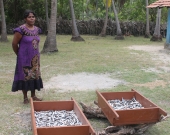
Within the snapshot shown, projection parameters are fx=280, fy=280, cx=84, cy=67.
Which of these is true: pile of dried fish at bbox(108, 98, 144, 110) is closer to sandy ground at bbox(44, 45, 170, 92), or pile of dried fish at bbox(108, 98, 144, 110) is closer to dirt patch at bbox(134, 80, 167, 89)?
sandy ground at bbox(44, 45, 170, 92)

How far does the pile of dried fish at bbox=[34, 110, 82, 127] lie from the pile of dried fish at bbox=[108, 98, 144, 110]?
0.73 metres

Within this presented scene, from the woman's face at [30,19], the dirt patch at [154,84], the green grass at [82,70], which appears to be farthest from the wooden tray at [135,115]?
the dirt patch at [154,84]

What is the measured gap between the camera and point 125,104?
15.1 ft

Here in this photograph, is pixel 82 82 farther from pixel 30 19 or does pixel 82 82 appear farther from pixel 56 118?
pixel 56 118

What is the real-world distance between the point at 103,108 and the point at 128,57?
23.8 feet

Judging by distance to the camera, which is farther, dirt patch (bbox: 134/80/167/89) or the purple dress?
dirt patch (bbox: 134/80/167/89)

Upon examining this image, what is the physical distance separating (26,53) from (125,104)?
1.95 metres

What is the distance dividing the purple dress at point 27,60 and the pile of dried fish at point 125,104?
153 cm

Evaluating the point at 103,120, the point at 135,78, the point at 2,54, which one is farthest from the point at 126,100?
the point at 2,54

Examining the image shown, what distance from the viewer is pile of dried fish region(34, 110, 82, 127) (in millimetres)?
3834

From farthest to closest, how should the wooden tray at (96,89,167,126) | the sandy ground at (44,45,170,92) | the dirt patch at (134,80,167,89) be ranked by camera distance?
the dirt patch at (134,80,167,89) < the sandy ground at (44,45,170,92) < the wooden tray at (96,89,167,126)

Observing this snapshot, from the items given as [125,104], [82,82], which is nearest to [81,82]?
[82,82]

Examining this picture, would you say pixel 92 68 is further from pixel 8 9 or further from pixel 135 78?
pixel 8 9

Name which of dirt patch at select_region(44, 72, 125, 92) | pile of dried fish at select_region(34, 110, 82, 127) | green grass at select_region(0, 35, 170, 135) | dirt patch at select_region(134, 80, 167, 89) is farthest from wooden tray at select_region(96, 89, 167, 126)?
dirt patch at select_region(134, 80, 167, 89)
